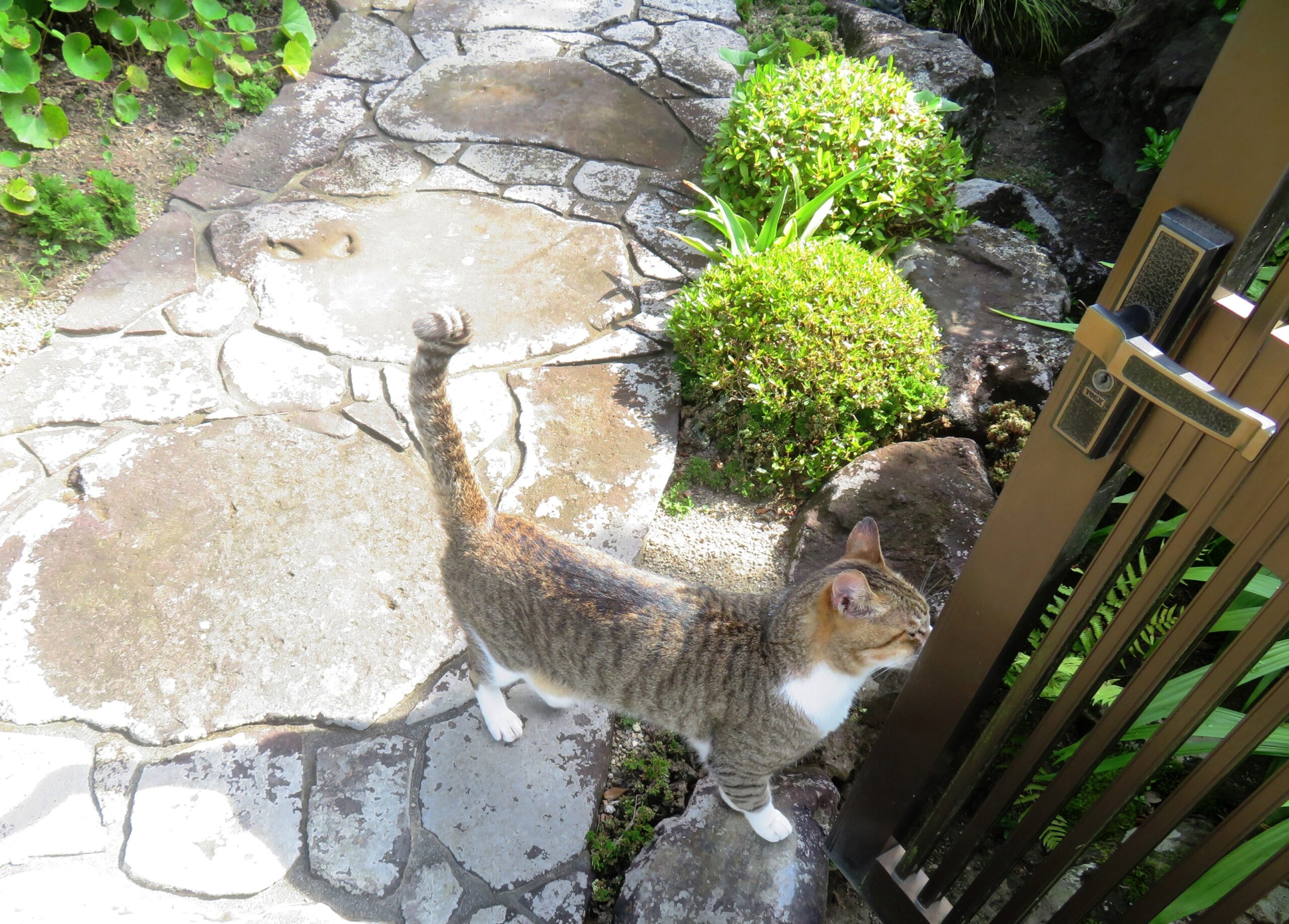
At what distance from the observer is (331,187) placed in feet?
15.9

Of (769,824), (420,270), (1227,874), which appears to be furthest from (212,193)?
(1227,874)

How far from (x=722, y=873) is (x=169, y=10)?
572 cm

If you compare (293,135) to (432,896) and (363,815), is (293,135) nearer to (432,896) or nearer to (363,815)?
(363,815)

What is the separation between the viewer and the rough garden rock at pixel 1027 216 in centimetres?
457

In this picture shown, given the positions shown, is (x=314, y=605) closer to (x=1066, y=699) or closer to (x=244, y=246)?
(x=244, y=246)

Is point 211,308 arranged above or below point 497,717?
above

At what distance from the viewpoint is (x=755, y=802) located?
2.48 meters

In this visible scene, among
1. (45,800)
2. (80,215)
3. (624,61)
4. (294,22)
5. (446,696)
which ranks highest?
(294,22)

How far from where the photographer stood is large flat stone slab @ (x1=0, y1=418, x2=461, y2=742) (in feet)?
9.55

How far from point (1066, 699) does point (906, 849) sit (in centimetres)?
96

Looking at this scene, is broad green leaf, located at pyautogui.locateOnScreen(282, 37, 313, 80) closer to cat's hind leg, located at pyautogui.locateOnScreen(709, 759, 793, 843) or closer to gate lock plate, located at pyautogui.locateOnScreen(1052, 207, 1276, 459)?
cat's hind leg, located at pyautogui.locateOnScreen(709, 759, 793, 843)

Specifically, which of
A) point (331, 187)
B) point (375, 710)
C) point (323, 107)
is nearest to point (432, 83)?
point (323, 107)

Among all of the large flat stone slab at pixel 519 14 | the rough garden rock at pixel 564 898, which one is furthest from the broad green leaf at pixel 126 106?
the rough garden rock at pixel 564 898

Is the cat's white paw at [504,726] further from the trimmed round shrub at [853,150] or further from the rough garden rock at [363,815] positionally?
the trimmed round shrub at [853,150]
